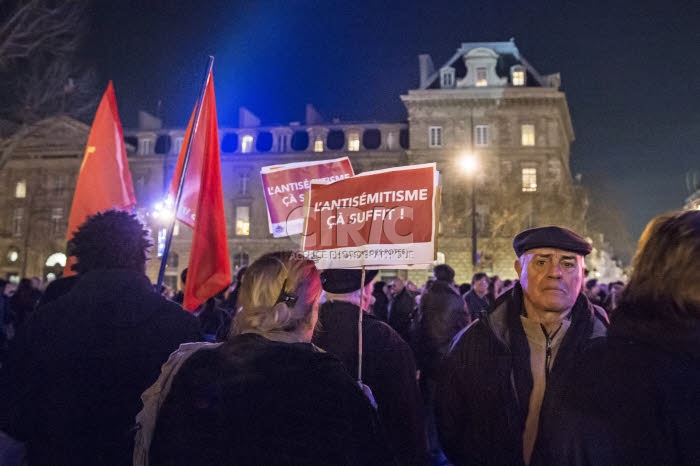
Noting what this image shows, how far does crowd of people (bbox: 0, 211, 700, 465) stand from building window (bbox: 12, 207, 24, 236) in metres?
51.6

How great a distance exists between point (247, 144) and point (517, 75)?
2177 cm

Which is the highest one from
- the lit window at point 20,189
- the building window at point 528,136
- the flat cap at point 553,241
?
the building window at point 528,136

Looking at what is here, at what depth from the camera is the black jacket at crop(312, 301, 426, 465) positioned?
3.38 metres

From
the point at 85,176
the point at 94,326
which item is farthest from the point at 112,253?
the point at 85,176

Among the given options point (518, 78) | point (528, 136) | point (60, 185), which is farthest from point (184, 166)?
point (60, 185)

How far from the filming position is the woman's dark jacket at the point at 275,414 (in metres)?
1.89

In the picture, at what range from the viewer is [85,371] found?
284cm

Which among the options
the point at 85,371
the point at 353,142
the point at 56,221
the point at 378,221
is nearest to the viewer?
the point at 85,371

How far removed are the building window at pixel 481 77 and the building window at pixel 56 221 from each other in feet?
117

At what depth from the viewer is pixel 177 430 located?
203cm

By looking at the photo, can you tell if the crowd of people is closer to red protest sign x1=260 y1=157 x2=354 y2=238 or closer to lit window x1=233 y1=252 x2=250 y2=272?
red protest sign x1=260 y1=157 x2=354 y2=238

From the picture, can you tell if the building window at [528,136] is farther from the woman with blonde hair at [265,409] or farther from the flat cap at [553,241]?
the woman with blonde hair at [265,409]

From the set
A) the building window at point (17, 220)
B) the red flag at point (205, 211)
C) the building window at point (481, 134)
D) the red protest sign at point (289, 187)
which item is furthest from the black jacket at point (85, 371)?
the building window at point (17, 220)

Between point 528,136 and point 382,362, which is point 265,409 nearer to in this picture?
point 382,362
